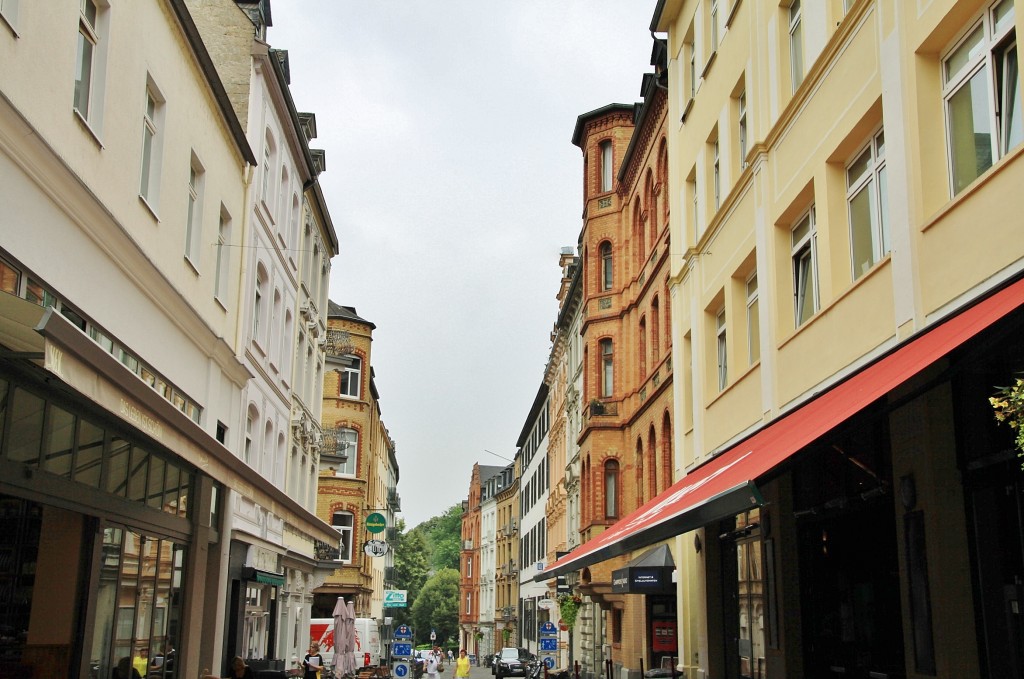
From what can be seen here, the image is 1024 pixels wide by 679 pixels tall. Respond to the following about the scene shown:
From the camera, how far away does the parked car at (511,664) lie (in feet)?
164

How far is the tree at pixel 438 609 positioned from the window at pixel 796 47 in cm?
10990

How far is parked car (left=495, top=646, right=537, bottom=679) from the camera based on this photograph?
49.9m

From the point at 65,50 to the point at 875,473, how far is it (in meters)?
9.08

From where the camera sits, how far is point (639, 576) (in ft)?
74.0

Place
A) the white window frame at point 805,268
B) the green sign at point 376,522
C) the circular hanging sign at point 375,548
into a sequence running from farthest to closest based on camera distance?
the circular hanging sign at point 375,548 → the green sign at point 376,522 → the white window frame at point 805,268

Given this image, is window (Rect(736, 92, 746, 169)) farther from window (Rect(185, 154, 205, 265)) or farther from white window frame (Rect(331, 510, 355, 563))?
white window frame (Rect(331, 510, 355, 563))

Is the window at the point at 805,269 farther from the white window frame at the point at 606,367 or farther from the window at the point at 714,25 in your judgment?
the white window frame at the point at 606,367

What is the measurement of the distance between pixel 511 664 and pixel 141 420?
144ft

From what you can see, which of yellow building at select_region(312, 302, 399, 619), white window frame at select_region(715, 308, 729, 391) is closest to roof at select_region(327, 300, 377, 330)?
yellow building at select_region(312, 302, 399, 619)

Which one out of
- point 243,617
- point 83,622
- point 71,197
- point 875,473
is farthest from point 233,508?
point 875,473

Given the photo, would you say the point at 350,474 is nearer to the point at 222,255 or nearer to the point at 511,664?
the point at 511,664

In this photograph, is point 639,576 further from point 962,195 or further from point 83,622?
point 962,195

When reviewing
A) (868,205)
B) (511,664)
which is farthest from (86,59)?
(511,664)

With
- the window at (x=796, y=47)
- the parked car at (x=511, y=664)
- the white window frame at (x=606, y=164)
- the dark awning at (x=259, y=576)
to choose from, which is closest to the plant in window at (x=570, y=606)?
the parked car at (x=511, y=664)
